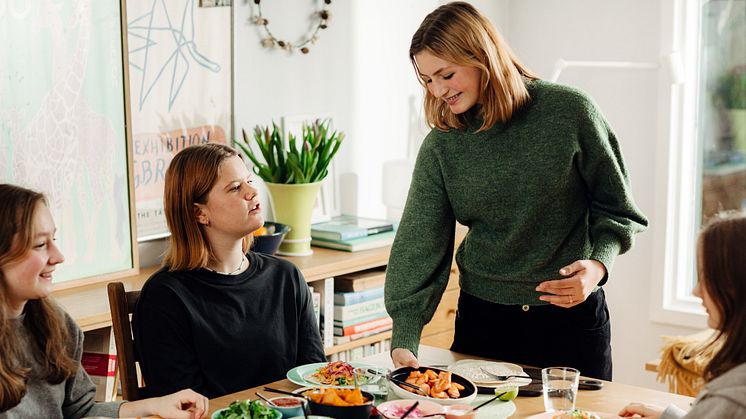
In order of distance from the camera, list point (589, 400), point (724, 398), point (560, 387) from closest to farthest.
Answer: point (724, 398) → point (560, 387) → point (589, 400)

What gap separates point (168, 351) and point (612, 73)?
243cm

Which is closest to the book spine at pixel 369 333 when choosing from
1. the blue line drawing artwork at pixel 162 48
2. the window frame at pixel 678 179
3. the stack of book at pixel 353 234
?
the stack of book at pixel 353 234

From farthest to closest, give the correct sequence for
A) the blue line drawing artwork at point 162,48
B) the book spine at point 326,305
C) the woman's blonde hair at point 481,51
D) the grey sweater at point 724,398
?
the book spine at point 326,305 < the blue line drawing artwork at point 162,48 < the woman's blonde hair at point 481,51 < the grey sweater at point 724,398

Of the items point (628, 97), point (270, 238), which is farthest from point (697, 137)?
point (270, 238)

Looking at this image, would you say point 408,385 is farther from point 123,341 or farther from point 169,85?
point 169,85

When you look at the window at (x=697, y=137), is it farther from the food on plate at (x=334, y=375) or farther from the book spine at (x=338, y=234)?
the food on plate at (x=334, y=375)

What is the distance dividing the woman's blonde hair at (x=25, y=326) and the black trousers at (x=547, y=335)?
86cm

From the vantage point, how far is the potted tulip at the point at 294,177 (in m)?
3.03

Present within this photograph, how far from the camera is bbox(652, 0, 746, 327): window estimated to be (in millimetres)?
3604

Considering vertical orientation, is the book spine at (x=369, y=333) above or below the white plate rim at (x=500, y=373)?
below

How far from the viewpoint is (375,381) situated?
1802mm

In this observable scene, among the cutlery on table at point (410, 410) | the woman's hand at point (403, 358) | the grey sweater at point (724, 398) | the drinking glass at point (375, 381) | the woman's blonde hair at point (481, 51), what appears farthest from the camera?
the woman's blonde hair at point (481, 51)

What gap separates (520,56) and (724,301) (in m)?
2.81

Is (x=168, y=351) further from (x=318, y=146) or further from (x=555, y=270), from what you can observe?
(x=318, y=146)
